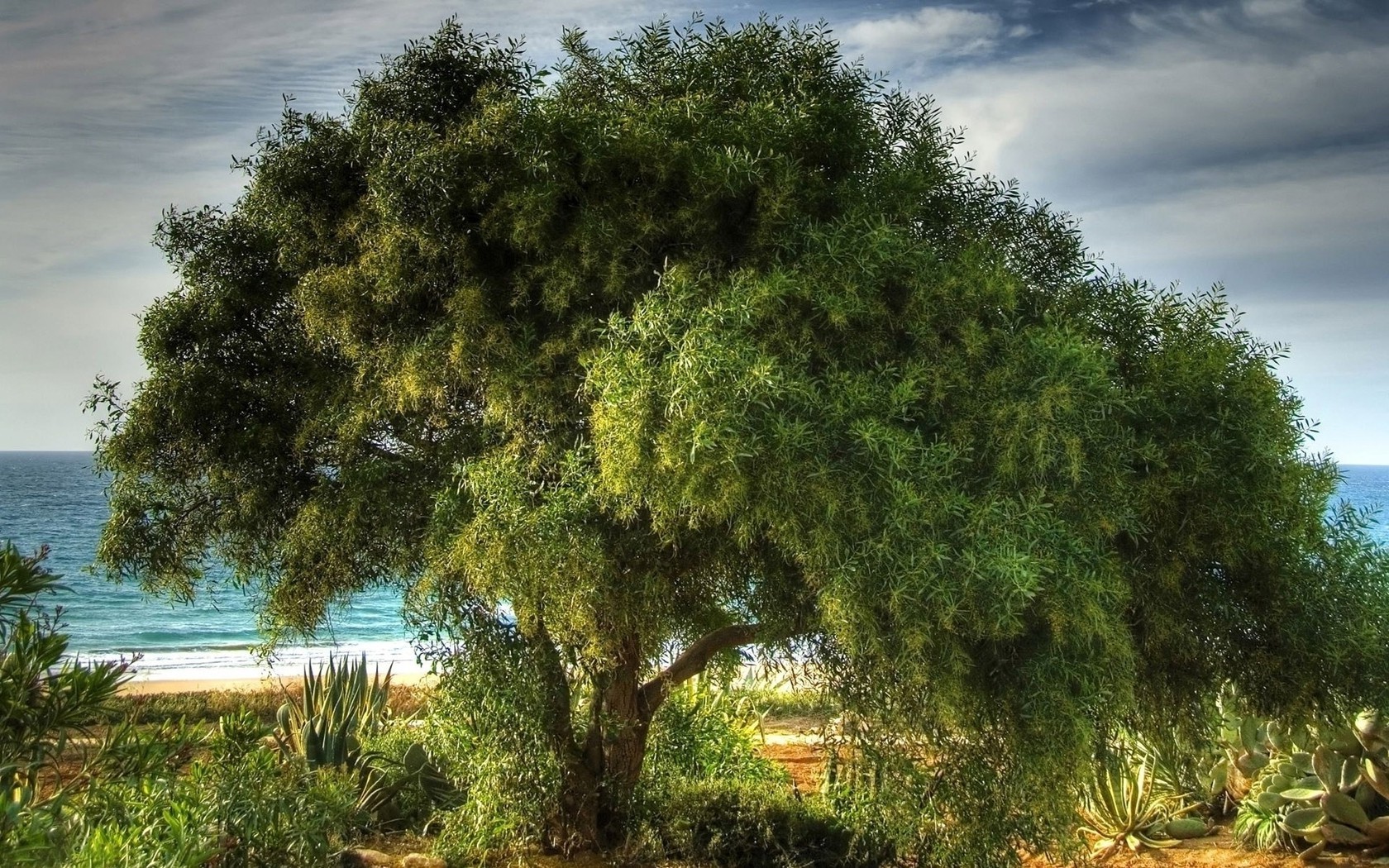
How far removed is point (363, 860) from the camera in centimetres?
745

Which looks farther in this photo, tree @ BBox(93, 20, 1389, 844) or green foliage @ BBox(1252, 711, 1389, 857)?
green foliage @ BBox(1252, 711, 1389, 857)

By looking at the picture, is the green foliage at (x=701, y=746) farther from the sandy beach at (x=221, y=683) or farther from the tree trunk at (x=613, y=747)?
the sandy beach at (x=221, y=683)

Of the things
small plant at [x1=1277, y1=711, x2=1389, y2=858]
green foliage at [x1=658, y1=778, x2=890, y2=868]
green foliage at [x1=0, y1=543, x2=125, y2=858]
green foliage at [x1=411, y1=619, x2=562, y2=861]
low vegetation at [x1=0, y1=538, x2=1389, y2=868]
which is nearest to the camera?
green foliage at [x1=0, y1=543, x2=125, y2=858]

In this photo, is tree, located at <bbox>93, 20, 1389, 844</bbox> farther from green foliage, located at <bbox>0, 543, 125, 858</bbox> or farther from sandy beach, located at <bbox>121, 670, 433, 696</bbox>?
sandy beach, located at <bbox>121, 670, 433, 696</bbox>

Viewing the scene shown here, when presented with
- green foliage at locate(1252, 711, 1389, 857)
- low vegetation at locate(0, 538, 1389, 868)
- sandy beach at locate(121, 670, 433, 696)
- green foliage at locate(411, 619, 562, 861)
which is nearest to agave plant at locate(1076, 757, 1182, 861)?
low vegetation at locate(0, 538, 1389, 868)

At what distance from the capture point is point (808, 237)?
649cm

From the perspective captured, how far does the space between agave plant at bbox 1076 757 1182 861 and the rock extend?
5.38 metres

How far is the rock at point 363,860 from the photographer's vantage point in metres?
7.34

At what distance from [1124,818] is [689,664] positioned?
13.0 ft

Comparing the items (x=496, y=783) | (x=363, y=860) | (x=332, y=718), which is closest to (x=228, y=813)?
(x=363, y=860)

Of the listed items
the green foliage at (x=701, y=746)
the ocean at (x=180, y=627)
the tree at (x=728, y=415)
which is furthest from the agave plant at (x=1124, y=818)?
the ocean at (x=180, y=627)

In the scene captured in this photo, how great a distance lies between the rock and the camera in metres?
7.34

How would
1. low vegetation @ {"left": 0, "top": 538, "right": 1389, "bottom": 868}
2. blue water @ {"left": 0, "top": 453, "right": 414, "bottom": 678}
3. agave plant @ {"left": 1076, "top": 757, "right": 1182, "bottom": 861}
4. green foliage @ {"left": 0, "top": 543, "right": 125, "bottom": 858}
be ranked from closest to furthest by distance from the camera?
1. green foliage @ {"left": 0, "top": 543, "right": 125, "bottom": 858}
2. low vegetation @ {"left": 0, "top": 538, "right": 1389, "bottom": 868}
3. agave plant @ {"left": 1076, "top": 757, "right": 1182, "bottom": 861}
4. blue water @ {"left": 0, "top": 453, "right": 414, "bottom": 678}

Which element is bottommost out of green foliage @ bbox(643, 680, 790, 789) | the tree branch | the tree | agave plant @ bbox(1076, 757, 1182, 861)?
agave plant @ bbox(1076, 757, 1182, 861)
